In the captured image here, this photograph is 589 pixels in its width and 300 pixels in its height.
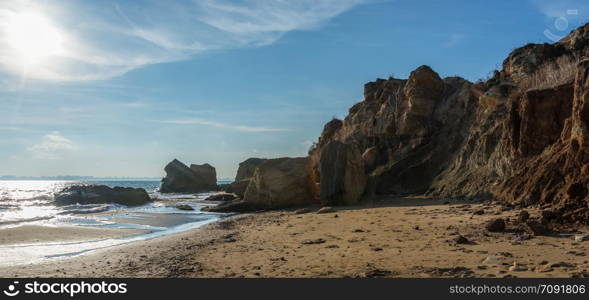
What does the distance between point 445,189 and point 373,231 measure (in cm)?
999

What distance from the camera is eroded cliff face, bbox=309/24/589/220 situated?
428 inches

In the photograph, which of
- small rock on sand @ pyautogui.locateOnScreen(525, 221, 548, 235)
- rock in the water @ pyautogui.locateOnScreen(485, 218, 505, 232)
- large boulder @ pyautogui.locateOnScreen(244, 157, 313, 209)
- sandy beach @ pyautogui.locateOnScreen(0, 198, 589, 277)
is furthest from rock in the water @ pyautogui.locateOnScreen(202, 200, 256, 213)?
small rock on sand @ pyautogui.locateOnScreen(525, 221, 548, 235)

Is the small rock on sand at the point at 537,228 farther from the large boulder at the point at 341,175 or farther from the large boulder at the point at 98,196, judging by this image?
the large boulder at the point at 98,196

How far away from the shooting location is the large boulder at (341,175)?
20.8m

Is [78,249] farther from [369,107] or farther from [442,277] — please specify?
[369,107]

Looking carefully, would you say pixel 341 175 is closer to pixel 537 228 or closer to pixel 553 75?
pixel 553 75

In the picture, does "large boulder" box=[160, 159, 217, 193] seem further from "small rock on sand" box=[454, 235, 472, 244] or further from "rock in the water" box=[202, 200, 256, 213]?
"small rock on sand" box=[454, 235, 472, 244]

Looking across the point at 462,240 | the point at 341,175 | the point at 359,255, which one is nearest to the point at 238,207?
the point at 341,175

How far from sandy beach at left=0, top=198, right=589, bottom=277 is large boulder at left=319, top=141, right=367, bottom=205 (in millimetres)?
9134

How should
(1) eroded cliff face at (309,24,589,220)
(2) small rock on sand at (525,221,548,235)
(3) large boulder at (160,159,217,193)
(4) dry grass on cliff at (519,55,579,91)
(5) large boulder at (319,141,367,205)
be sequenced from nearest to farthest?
(2) small rock on sand at (525,221,548,235) < (1) eroded cliff face at (309,24,589,220) < (4) dry grass on cliff at (519,55,579,91) < (5) large boulder at (319,141,367,205) < (3) large boulder at (160,159,217,193)

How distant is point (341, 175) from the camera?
21.1 meters

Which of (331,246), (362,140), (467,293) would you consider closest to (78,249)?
(331,246)

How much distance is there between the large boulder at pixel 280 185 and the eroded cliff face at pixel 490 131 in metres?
0.99

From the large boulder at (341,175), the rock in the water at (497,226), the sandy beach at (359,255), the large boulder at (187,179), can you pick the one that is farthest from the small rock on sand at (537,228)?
the large boulder at (187,179)
